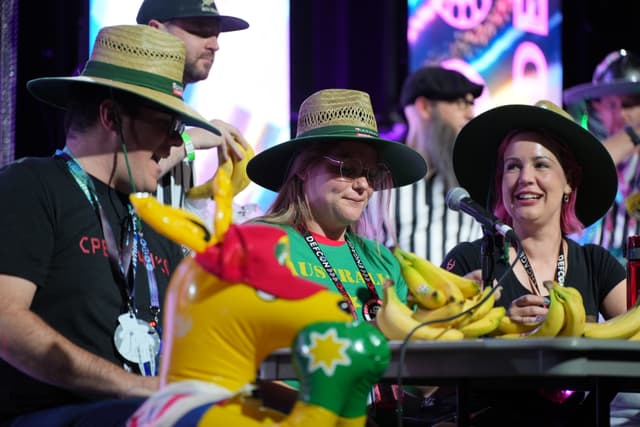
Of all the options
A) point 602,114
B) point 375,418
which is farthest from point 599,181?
point 602,114

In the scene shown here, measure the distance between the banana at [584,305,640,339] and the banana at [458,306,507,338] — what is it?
0.22m

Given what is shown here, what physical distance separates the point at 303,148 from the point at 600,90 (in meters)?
3.23

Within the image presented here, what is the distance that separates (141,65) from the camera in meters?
2.68

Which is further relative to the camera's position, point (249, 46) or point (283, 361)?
point (249, 46)

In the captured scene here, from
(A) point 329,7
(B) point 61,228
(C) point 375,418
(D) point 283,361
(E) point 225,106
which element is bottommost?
(C) point 375,418

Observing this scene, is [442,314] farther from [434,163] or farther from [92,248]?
[434,163]

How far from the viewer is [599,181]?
13.0ft

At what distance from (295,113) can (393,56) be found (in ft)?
2.70

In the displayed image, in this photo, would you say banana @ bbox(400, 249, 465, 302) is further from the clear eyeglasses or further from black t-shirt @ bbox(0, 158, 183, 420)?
the clear eyeglasses

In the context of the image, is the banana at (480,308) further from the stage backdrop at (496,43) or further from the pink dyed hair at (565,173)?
the stage backdrop at (496,43)

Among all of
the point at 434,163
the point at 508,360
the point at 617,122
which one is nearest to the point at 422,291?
the point at 508,360

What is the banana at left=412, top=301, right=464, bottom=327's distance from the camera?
2454 mm

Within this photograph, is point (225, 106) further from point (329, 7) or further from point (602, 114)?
point (602, 114)

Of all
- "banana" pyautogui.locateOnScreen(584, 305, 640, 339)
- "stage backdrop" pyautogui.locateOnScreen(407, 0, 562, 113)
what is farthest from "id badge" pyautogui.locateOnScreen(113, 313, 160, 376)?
"stage backdrop" pyautogui.locateOnScreen(407, 0, 562, 113)
